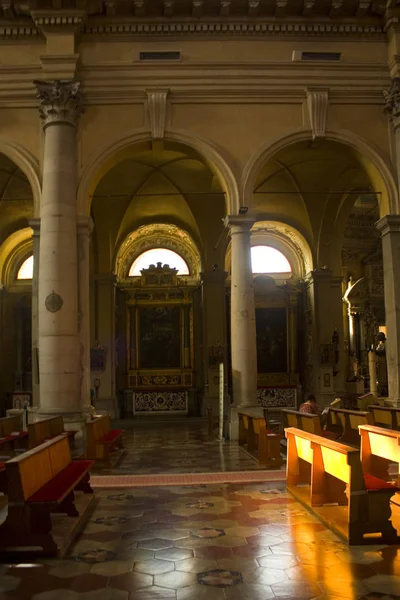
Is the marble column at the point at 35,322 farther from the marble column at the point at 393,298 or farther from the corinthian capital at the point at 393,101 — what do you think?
the corinthian capital at the point at 393,101

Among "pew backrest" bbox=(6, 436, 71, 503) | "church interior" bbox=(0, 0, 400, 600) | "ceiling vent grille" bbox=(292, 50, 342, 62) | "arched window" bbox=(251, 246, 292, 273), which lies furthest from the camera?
"arched window" bbox=(251, 246, 292, 273)

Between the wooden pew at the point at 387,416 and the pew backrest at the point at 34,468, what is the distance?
226 inches

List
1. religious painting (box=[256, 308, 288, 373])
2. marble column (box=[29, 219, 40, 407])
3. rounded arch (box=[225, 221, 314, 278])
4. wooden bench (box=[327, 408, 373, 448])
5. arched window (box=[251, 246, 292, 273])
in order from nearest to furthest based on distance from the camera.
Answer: wooden bench (box=[327, 408, 373, 448]) < marble column (box=[29, 219, 40, 407]) < rounded arch (box=[225, 221, 314, 278]) < religious painting (box=[256, 308, 288, 373]) < arched window (box=[251, 246, 292, 273])

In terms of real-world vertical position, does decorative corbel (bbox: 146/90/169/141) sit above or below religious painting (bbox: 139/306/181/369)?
above

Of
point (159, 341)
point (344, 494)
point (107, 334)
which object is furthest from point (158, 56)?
point (344, 494)

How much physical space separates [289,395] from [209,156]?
1002cm

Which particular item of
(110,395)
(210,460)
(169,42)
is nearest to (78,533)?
(210,460)

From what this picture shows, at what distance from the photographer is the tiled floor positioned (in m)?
4.43

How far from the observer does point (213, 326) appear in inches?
784

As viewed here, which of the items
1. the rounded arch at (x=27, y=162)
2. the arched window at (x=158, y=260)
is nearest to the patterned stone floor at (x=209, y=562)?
the rounded arch at (x=27, y=162)

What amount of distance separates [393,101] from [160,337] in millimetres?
11200

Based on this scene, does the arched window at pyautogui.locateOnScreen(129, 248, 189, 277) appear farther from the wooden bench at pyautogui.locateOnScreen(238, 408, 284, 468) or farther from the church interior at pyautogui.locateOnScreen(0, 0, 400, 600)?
the wooden bench at pyautogui.locateOnScreen(238, 408, 284, 468)

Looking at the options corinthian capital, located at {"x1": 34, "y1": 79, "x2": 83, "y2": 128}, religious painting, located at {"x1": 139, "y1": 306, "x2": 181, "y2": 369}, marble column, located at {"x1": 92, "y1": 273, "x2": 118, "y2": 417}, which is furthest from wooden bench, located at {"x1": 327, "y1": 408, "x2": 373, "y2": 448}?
religious painting, located at {"x1": 139, "y1": 306, "x2": 181, "y2": 369}

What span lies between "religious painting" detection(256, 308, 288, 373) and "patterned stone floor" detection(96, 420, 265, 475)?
5641 millimetres
